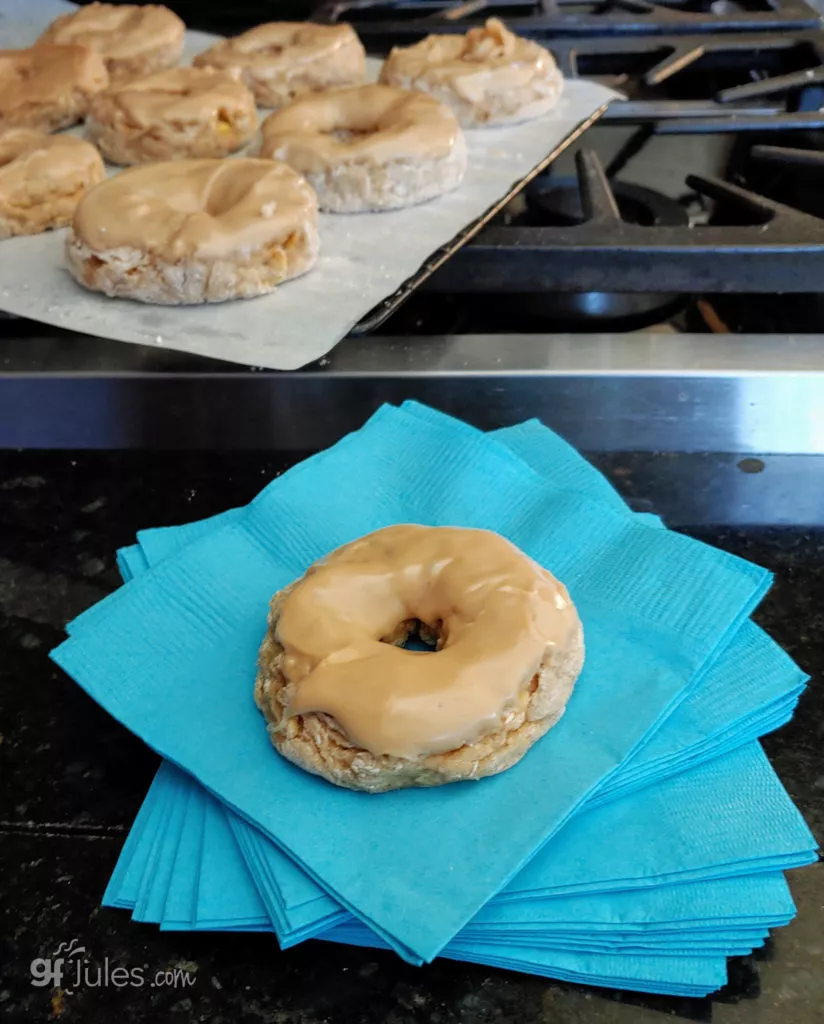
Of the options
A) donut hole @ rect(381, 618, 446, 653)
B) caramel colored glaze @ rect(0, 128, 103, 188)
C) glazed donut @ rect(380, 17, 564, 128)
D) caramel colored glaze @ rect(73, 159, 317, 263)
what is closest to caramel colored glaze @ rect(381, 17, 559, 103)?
glazed donut @ rect(380, 17, 564, 128)

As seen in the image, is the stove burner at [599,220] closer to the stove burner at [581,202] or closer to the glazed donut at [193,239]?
the stove burner at [581,202]

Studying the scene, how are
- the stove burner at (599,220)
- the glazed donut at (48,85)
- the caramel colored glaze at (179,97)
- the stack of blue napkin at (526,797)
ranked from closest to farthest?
the stack of blue napkin at (526,797), the stove burner at (599,220), the caramel colored glaze at (179,97), the glazed donut at (48,85)

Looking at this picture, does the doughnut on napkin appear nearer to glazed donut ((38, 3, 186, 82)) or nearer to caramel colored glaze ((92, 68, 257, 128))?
caramel colored glaze ((92, 68, 257, 128))

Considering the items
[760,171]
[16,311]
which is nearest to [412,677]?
[16,311]

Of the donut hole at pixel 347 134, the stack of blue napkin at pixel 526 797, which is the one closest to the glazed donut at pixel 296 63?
the donut hole at pixel 347 134

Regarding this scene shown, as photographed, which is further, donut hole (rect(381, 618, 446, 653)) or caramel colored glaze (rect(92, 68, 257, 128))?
caramel colored glaze (rect(92, 68, 257, 128))

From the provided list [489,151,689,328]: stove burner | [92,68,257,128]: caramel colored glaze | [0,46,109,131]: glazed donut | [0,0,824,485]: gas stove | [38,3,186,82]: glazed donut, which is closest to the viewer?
[0,0,824,485]: gas stove
